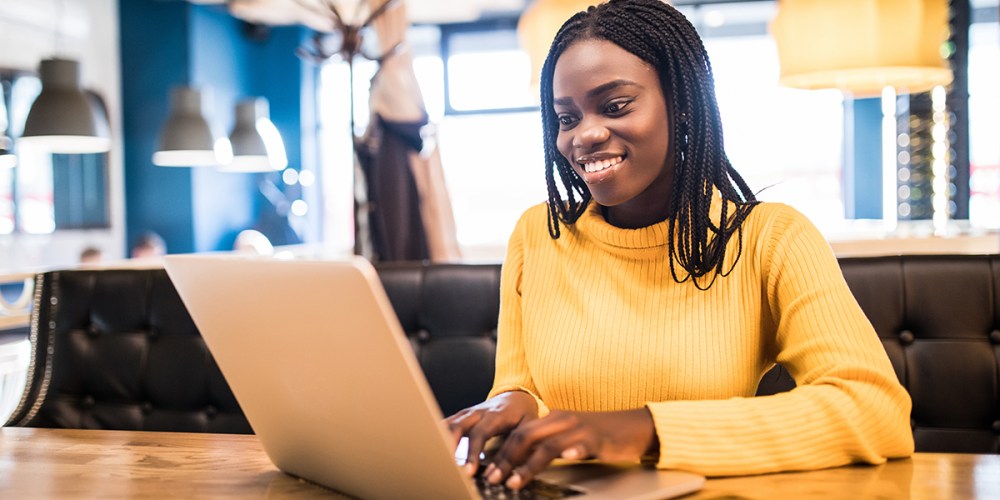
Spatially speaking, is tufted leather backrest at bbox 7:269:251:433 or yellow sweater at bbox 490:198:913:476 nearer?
yellow sweater at bbox 490:198:913:476

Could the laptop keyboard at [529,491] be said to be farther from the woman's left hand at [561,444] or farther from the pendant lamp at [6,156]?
the pendant lamp at [6,156]

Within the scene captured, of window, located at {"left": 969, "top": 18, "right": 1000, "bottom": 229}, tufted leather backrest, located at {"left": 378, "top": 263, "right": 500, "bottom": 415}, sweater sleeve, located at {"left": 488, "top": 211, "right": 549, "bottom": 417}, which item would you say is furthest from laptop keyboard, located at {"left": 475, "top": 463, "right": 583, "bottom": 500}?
window, located at {"left": 969, "top": 18, "right": 1000, "bottom": 229}

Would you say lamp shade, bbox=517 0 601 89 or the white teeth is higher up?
lamp shade, bbox=517 0 601 89

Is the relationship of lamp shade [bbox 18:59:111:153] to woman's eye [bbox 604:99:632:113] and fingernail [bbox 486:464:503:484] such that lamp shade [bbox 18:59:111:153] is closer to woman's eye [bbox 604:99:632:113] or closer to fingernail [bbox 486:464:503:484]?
woman's eye [bbox 604:99:632:113]

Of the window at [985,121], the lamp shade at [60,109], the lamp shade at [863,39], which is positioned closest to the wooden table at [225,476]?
the lamp shade at [863,39]

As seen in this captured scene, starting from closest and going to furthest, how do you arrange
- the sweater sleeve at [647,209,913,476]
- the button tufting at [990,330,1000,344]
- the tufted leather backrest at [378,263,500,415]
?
the sweater sleeve at [647,209,913,476], the button tufting at [990,330,1000,344], the tufted leather backrest at [378,263,500,415]

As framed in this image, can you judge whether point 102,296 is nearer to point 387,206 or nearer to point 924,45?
point 387,206

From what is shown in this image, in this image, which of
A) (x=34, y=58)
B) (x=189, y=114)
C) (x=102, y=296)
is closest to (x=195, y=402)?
(x=102, y=296)

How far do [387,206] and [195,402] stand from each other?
141 centimetres

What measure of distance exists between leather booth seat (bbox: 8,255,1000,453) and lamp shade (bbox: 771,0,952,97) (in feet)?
4.10

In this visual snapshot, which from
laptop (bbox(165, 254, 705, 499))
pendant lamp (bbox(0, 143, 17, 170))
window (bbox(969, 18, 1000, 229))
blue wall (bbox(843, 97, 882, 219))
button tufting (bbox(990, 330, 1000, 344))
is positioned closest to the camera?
laptop (bbox(165, 254, 705, 499))

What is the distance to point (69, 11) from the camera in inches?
280

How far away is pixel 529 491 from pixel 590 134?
480 mm

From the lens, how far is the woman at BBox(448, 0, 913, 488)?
1.01 meters
